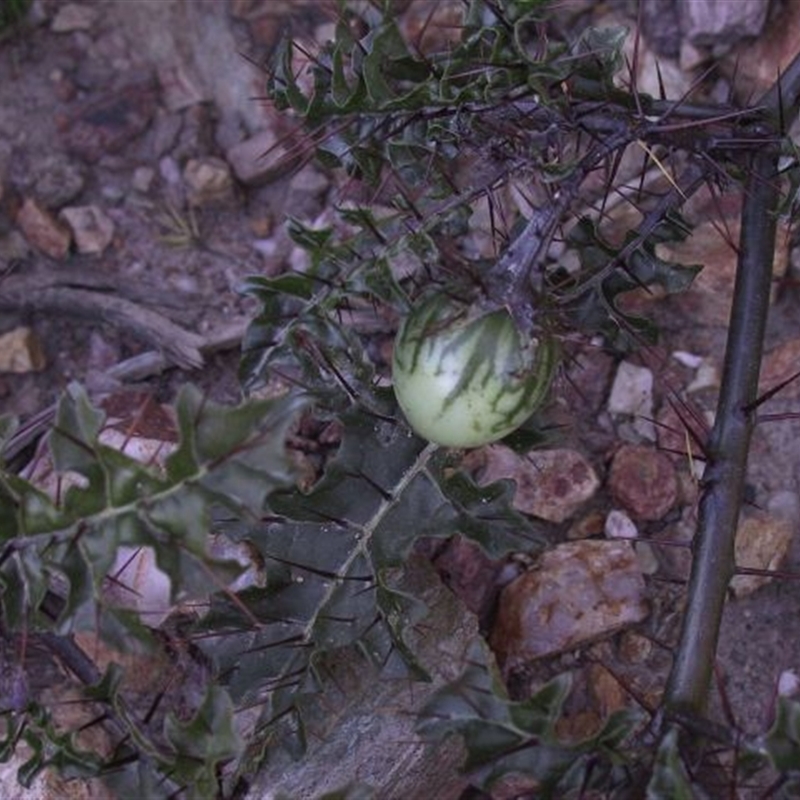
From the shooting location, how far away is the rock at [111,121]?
269 cm

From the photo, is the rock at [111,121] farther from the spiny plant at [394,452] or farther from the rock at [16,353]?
the spiny plant at [394,452]

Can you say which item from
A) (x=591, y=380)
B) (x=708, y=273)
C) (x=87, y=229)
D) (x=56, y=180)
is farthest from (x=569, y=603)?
(x=56, y=180)

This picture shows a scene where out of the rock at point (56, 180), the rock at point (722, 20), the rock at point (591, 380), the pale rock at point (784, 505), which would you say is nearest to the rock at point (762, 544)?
the pale rock at point (784, 505)

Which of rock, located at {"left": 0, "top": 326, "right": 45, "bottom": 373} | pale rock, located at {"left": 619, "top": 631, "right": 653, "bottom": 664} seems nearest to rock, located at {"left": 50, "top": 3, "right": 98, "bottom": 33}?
rock, located at {"left": 0, "top": 326, "right": 45, "bottom": 373}

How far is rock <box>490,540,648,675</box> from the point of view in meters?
2.12

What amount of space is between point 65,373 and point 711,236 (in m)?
1.29

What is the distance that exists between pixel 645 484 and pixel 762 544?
225 mm

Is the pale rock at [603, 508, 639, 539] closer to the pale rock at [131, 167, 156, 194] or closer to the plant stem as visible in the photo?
the plant stem

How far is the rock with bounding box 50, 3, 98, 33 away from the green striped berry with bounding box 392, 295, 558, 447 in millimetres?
Result: 1573

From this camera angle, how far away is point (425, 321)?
1.49 metres

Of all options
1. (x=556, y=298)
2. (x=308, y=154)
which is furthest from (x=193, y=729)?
(x=308, y=154)

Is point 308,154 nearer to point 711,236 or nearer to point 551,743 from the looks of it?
point 711,236

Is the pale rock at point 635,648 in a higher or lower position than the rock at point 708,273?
lower

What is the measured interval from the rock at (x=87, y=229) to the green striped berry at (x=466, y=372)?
50.2 inches
